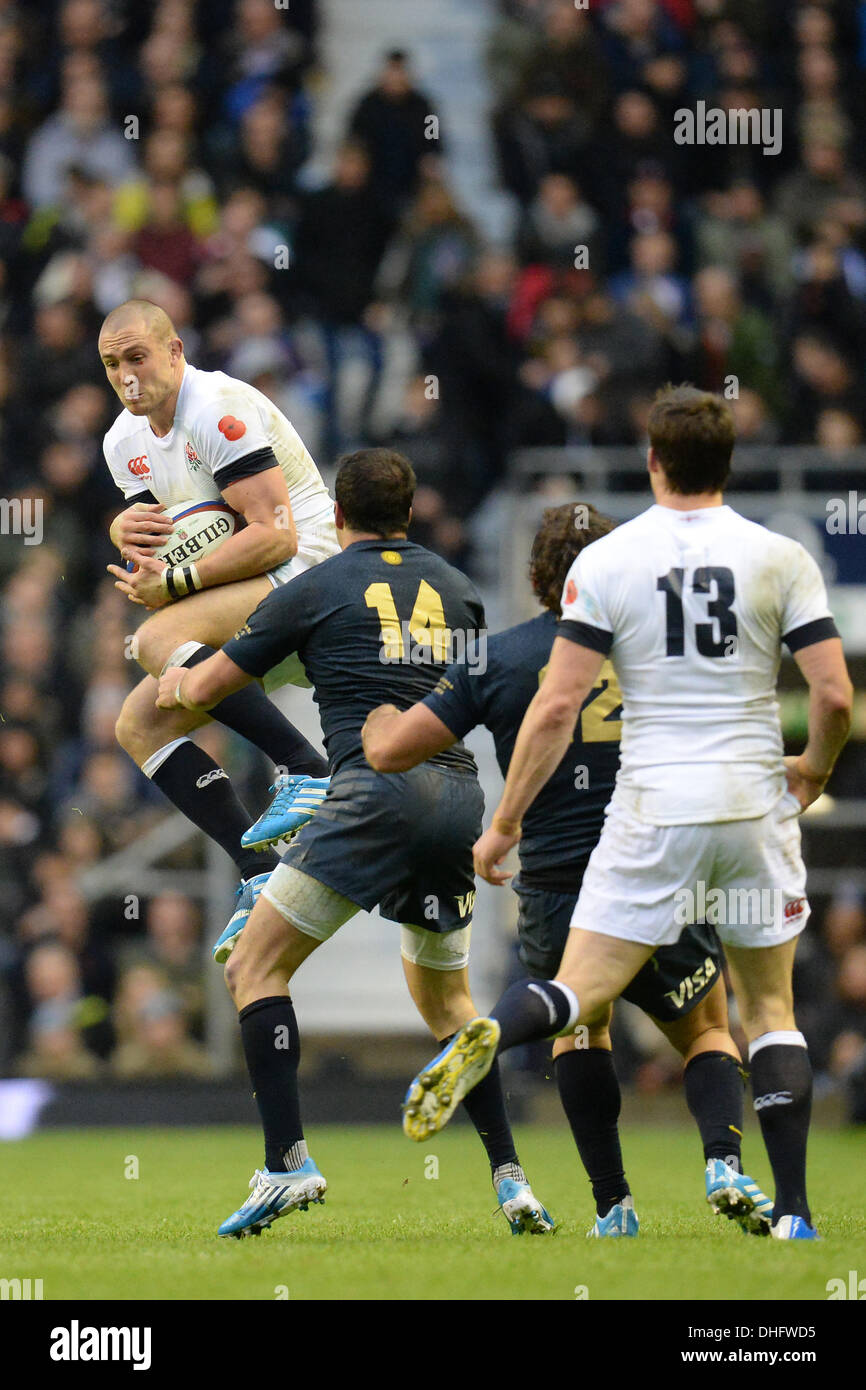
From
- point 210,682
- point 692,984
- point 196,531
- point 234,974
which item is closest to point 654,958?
point 692,984

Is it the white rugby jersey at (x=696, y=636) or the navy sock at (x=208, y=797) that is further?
the navy sock at (x=208, y=797)

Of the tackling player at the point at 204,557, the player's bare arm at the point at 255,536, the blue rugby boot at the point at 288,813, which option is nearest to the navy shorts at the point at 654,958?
the blue rugby boot at the point at 288,813

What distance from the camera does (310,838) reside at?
6.74 m

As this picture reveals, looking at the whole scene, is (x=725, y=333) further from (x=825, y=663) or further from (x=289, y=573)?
(x=825, y=663)

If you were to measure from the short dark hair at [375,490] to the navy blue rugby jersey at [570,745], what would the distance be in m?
0.62

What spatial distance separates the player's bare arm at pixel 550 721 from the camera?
579cm

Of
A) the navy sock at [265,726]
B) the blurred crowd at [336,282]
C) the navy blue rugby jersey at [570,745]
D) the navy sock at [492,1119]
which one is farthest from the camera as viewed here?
the blurred crowd at [336,282]

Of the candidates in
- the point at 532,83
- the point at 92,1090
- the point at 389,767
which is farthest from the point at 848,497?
the point at 389,767

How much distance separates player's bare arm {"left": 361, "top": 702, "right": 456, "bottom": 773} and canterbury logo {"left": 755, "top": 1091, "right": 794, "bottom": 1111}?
140 centimetres

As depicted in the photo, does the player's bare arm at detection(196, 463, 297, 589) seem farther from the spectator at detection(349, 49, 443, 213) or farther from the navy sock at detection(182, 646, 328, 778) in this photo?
the spectator at detection(349, 49, 443, 213)

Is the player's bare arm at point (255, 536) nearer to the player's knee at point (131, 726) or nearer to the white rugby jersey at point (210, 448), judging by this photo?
the white rugby jersey at point (210, 448)

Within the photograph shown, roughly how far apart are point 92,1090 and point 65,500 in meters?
4.17

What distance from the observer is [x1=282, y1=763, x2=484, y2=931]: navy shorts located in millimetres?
6660

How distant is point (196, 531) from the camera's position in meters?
7.73
